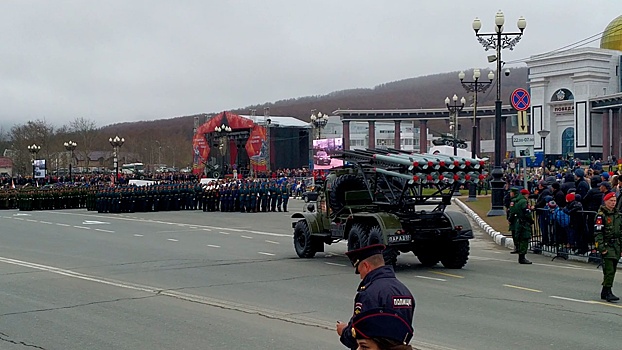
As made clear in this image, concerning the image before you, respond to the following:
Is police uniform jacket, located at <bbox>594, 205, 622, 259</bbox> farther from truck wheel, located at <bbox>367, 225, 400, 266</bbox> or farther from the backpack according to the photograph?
the backpack

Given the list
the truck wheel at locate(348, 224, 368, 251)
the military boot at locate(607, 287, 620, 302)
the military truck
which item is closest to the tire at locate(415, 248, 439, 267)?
the military truck

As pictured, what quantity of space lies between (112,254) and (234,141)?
66170 millimetres

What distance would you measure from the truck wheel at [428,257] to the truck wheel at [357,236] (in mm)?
1655

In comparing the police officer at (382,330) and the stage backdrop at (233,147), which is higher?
Result: the stage backdrop at (233,147)

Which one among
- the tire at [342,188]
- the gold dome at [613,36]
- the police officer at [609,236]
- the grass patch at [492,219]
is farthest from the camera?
the gold dome at [613,36]

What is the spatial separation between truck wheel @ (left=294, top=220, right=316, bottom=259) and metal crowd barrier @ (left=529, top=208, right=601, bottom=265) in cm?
576

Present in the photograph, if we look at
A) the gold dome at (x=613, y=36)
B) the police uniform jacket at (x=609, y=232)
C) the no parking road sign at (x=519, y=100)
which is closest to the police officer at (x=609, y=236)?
the police uniform jacket at (x=609, y=232)

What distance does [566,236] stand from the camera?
17.3 metres

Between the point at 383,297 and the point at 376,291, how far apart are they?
6 cm

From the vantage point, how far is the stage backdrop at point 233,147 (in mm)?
78544

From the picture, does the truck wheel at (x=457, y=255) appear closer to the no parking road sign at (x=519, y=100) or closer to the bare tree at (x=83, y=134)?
the no parking road sign at (x=519, y=100)

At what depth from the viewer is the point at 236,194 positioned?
3966 centimetres

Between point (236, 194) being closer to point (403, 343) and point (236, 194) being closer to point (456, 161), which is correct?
point (456, 161)

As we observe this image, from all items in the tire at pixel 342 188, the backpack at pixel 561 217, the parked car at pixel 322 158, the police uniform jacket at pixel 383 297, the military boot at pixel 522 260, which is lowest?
the military boot at pixel 522 260
